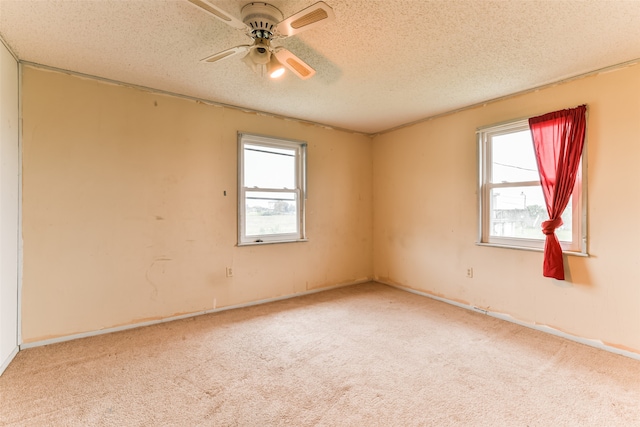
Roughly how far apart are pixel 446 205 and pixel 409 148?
0.97 meters

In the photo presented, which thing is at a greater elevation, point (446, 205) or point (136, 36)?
point (136, 36)

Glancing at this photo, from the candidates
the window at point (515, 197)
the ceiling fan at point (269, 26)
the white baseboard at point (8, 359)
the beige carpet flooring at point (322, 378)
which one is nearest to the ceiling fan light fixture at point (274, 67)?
the ceiling fan at point (269, 26)

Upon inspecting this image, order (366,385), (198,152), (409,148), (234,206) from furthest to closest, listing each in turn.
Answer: (409,148) → (234,206) → (198,152) → (366,385)

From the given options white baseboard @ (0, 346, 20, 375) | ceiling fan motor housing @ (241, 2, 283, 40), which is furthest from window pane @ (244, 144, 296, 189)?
white baseboard @ (0, 346, 20, 375)

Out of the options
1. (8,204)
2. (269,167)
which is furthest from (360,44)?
(8,204)

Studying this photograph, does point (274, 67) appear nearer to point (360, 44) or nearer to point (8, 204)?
point (360, 44)

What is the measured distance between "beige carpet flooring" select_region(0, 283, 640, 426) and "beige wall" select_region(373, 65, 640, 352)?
1.00 feet

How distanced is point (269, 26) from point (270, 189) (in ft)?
7.07

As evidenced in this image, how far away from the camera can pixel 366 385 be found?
195 centimetres

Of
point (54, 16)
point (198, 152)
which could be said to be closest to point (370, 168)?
point (198, 152)

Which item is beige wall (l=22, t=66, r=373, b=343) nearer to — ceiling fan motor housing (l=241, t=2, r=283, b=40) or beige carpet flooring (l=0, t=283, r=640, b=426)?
beige carpet flooring (l=0, t=283, r=640, b=426)

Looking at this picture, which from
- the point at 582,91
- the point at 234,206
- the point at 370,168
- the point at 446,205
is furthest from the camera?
the point at 370,168

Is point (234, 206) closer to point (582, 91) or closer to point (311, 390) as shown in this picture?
point (311, 390)

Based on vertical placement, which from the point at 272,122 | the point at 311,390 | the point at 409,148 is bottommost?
the point at 311,390
